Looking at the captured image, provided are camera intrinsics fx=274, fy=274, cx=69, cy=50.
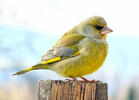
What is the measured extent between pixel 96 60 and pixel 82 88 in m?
1.40

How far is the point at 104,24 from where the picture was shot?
482 cm

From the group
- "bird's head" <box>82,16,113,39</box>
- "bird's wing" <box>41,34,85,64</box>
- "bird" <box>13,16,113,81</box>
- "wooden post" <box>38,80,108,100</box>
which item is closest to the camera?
"wooden post" <box>38,80,108,100</box>

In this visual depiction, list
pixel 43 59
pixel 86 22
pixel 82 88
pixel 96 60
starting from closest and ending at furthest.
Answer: pixel 82 88 < pixel 96 60 < pixel 43 59 < pixel 86 22

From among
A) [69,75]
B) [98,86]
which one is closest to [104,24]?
[69,75]

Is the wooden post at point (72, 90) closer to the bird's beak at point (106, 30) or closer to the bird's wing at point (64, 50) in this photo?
the bird's wing at point (64, 50)

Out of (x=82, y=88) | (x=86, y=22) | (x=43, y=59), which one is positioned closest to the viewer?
(x=82, y=88)

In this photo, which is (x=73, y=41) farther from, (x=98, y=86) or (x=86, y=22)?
(x=98, y=86)

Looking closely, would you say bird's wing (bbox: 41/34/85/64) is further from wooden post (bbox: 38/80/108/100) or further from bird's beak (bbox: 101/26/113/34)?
wooden post (bbox: 38/80/108/100)

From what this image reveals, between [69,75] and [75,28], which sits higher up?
[75,28]

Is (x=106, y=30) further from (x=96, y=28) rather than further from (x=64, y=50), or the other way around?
(x=64, y=50)

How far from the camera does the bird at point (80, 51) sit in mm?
4309

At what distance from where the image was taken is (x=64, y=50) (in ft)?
15.1

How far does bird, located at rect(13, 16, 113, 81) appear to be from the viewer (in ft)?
14.1

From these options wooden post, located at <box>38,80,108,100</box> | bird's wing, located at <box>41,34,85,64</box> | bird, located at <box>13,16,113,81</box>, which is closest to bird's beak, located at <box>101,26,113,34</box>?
bird, located at <box>13,16,113,81</box>
